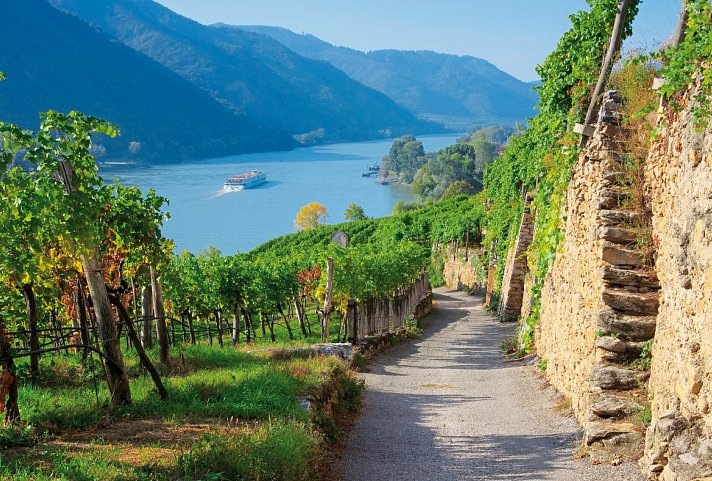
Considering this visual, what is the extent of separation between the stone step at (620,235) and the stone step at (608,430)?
225 cm

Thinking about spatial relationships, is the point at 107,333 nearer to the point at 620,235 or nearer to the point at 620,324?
the point at 620,324

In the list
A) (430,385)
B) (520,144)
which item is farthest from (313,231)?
(430,385)

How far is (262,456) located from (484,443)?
141 inches

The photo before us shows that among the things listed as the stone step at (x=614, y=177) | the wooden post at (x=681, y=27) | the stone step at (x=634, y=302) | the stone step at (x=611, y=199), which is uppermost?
the wooden post at (x=681, y=27)

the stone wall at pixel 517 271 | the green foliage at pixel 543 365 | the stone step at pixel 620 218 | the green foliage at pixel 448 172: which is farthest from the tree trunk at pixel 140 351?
the green foliage at pixel 448 172

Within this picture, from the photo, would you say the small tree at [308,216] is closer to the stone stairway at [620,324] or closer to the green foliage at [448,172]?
the green foliage at [448,172]

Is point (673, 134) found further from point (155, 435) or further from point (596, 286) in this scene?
point (155, 435)

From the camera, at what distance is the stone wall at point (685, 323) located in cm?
526

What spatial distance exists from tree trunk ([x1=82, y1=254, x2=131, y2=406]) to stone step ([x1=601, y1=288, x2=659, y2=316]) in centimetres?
553

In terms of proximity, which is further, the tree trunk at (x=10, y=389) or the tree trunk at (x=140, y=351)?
the tree trunk at (x=140, y=351)

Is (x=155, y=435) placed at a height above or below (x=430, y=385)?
above

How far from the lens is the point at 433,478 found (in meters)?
6.78

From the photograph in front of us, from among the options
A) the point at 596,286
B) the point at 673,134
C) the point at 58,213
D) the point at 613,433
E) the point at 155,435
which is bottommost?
the point at 613,433

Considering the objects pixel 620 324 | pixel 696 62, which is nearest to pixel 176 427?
pixel 620 324
